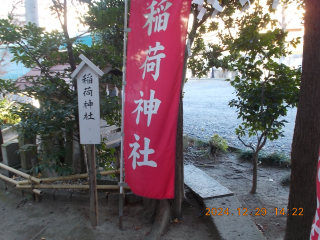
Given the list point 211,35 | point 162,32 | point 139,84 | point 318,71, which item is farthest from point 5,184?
point 318,71

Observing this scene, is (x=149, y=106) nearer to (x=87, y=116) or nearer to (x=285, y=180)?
(x=87, y=116)

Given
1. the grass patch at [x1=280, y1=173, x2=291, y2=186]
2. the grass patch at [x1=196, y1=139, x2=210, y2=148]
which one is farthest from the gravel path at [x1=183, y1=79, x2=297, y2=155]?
the grass patch at [x1=280, y1=173, x2=291, y2=186]

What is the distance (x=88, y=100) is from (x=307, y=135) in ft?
9.11

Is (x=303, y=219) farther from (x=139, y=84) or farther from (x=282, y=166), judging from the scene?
(x=282, y=166)

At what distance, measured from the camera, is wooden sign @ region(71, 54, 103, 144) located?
3773mm

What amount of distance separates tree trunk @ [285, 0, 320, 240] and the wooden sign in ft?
8.27

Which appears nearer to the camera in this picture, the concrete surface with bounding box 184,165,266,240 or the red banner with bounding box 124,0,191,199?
the red banner with bounding box 124,0,191,199

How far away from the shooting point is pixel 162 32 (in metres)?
3.20

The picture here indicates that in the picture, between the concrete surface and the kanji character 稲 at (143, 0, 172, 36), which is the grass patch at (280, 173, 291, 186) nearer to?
the concrete surface

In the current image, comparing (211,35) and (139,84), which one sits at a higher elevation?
(211,35)

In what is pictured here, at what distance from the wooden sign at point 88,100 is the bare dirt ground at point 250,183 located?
2.54 m

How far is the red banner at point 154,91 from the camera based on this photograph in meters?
3.15

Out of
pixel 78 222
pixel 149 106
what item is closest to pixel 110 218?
pixel 78 222

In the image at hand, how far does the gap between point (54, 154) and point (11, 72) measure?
42.6ft
